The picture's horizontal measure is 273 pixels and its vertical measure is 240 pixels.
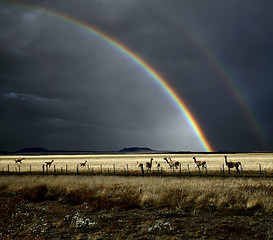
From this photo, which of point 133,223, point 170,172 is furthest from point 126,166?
point 133,223

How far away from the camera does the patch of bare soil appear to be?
28.8ft

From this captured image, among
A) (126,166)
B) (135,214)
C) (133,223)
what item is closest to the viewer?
(133,223)

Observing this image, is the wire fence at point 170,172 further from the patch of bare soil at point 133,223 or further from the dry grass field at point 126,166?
the patch of bare soil at point 133,223

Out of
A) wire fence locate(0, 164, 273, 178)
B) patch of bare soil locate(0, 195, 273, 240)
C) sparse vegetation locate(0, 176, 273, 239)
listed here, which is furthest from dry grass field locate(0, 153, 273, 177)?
patch of bare soil locate(0, 195, 273, 240)

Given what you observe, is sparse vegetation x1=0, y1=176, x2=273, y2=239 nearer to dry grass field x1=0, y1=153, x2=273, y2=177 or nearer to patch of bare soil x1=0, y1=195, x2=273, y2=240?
patch of bare soil x1=0, y1=195, x2=273, y2=240

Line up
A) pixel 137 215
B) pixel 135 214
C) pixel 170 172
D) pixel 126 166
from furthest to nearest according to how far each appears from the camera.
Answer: pixel 126 166
pixel 170 172
pixel 135 214
pixel 137 215

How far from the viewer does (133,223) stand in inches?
408

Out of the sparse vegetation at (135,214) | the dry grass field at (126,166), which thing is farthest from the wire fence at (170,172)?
the sparse vegetation at (135,214)

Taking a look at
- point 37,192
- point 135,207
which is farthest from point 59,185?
point 135,207

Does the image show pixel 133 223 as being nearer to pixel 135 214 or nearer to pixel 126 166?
pixel 135 214

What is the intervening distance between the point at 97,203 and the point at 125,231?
14.9ft

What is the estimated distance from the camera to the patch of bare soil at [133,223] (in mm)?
8789

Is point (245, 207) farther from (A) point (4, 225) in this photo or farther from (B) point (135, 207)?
(A) point (4, 225)

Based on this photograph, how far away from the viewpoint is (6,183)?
21.8m
